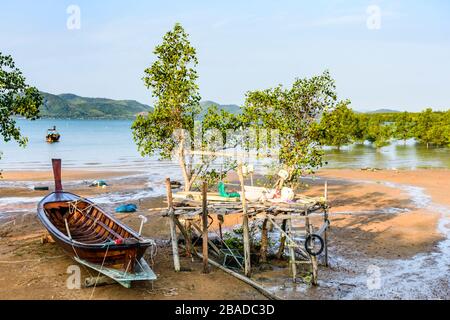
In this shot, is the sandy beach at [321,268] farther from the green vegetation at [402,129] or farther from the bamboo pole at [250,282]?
the green vegetation at [402,129]

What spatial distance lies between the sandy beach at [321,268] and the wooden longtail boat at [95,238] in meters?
0.78

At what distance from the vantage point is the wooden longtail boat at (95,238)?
1346 centimetres

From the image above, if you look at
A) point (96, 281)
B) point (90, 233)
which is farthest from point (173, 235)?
point (96, 281)

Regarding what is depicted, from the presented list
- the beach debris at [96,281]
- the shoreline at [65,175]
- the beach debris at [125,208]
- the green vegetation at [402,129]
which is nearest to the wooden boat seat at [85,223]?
the beach debris at [96,281]

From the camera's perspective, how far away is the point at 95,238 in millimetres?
16656

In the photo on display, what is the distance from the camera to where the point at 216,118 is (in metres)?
19.0

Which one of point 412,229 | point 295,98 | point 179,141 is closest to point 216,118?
point 179,141

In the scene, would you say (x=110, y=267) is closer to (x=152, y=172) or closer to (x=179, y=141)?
(x=179, y=141)

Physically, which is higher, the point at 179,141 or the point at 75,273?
the point at 179,141

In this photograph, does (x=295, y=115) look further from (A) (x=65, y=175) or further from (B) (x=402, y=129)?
(B) (x=402, y=129)

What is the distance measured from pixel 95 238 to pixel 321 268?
859 centimetres

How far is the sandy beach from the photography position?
14.4m
